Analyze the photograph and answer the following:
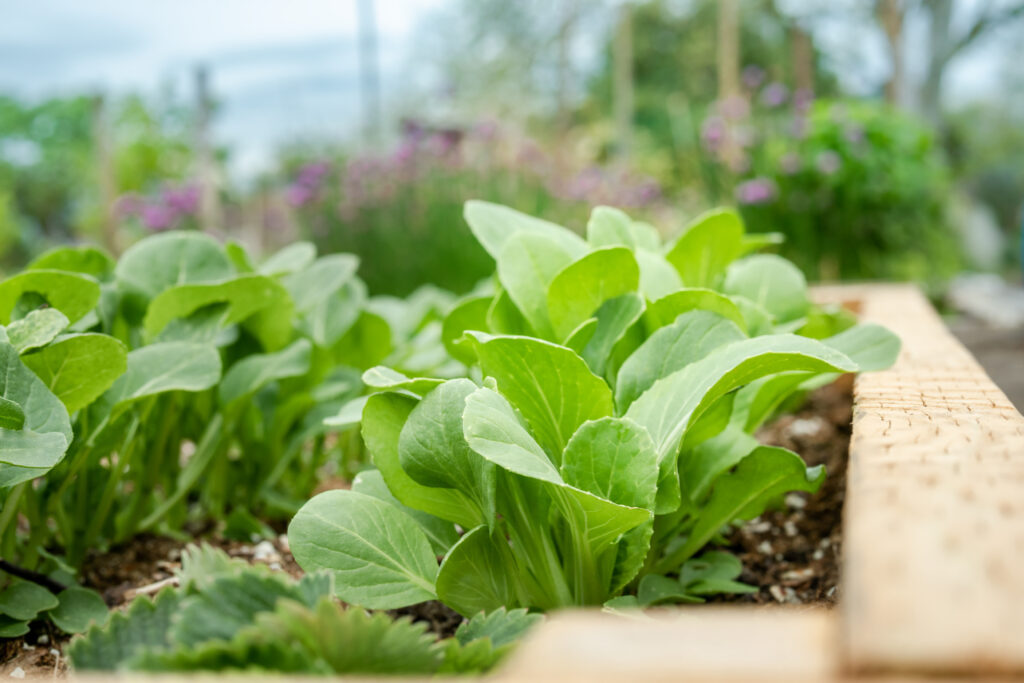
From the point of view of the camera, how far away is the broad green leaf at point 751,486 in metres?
0.93

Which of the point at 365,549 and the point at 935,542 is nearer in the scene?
the point at 935,542

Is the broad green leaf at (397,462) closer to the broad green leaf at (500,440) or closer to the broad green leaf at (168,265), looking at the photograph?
the broad green leaf at (500,440)

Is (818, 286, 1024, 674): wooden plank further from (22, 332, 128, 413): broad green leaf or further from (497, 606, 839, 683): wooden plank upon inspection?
(22, 332, 128, 413): broad green leaf

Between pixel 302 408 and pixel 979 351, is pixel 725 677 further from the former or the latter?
pixel 979 351

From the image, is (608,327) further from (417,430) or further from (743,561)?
(743,561)

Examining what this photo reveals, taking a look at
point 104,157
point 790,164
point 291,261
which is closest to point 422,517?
point 291,261

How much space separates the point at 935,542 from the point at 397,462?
54 centimetres

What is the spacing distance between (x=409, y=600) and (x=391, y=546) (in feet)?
0.18

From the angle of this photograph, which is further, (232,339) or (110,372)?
A: (232,339)

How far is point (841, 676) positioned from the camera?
0.39 metres

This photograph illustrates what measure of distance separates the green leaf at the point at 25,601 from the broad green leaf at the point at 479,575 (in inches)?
17.8

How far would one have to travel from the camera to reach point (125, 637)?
61cm

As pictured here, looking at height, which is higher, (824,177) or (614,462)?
(824,177)

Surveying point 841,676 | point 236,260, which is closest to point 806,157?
point 236,260
